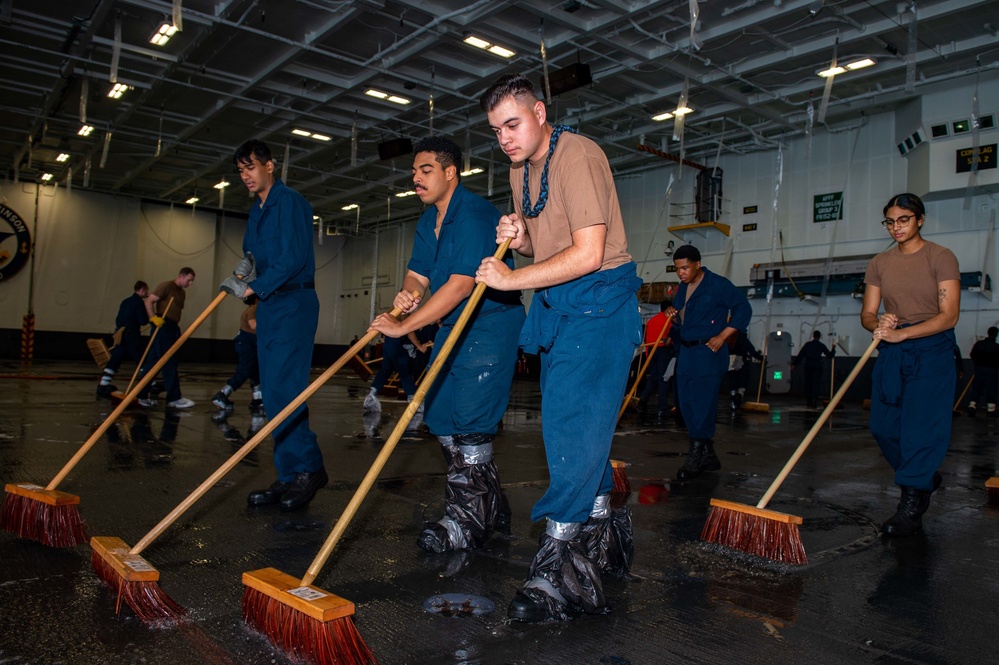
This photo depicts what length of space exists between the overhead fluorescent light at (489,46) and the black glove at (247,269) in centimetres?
1096

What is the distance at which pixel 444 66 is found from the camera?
15.4 meters

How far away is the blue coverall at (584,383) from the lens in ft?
7.66

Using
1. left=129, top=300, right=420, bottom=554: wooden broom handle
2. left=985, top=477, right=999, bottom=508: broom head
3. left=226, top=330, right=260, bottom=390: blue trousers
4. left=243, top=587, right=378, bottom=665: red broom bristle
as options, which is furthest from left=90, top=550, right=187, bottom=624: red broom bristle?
left=226, top=330, right=260, bottom=390: blue trousers

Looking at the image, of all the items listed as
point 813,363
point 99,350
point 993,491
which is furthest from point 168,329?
point 813,363

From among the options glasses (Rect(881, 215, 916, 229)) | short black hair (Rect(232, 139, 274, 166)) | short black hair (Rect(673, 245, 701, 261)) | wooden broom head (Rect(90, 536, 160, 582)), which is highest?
short black hair (Rect(232, 139, 274, 166))

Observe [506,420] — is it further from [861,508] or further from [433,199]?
[433,199]

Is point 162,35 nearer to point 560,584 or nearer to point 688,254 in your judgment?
point 688,254

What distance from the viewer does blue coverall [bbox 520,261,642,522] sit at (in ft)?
7.66

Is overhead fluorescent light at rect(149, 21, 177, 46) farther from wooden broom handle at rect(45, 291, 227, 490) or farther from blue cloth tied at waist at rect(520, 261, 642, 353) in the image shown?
blue cloth tied at waist at rect(520, 261, 642, 353)

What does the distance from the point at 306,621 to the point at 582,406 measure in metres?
1.05

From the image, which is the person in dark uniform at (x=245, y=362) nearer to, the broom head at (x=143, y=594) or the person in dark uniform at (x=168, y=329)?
the person in dark uniform at (x=168, y=329)

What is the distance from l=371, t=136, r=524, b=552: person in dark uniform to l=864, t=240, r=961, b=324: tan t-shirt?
2088mm

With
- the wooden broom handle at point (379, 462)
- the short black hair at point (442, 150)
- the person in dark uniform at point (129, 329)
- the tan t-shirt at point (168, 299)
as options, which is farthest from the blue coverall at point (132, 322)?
the wooden broom handle at point (379, 462)

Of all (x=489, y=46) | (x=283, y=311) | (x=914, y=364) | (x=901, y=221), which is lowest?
(x=914, y=364)
